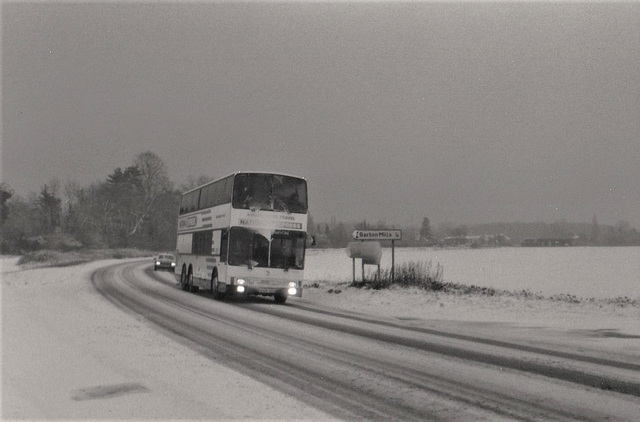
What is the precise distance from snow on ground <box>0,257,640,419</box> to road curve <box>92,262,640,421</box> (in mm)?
603

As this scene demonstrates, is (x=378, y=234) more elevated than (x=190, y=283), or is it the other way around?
(x=378, y=234)

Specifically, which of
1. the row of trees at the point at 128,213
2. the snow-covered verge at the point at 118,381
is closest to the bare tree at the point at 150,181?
the row of trees at the point at 128,213

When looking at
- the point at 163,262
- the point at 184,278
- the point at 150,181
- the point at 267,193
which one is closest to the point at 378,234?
the point at 267,193

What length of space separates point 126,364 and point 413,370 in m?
4.22

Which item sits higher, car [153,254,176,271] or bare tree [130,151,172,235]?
bare tree [130,151,172,235]

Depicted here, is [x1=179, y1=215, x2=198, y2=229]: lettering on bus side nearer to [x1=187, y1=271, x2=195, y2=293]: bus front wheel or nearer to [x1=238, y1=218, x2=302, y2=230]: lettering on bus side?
[x1=187, y1=271, x2=195, y2=293]: bus front wheel

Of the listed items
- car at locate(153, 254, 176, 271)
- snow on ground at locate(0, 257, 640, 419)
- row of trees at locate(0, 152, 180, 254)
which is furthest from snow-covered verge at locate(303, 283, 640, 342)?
row of trees at locate(0, 152, 180, 254)

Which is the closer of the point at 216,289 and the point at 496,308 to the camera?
the point at 496,308

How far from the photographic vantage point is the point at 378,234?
25.1m

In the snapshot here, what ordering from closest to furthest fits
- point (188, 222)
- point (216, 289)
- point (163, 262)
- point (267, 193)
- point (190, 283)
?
point (267, 193)
point (216, 289)
point (190, 283)
point (188, 222)
point (163, 262)

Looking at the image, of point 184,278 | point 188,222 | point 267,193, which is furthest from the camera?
point 188,222

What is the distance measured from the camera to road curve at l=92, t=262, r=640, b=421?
6.55 m

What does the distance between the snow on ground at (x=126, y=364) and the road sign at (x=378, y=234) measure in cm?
630

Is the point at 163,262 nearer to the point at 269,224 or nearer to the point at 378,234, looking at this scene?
the point at 378,234
